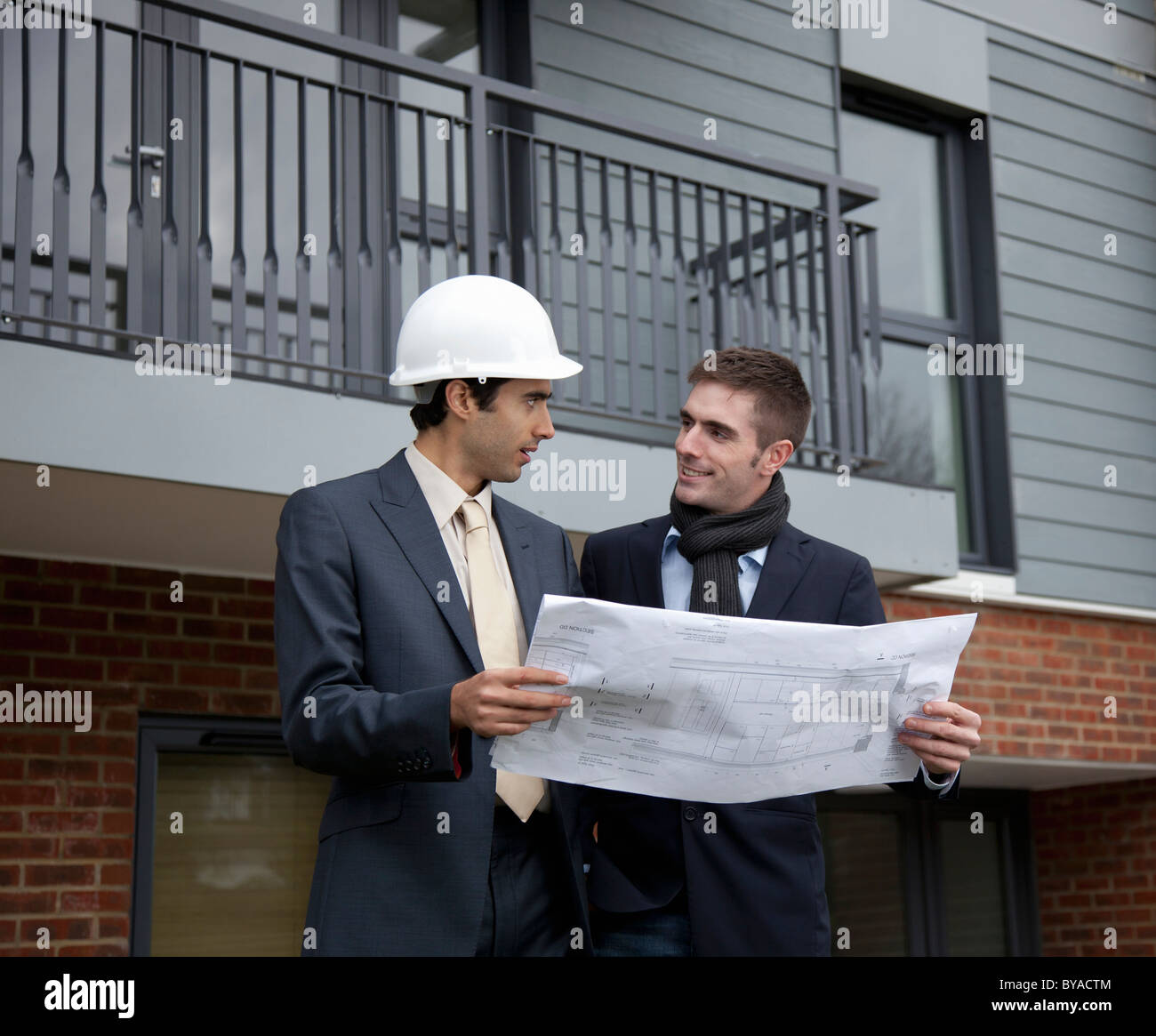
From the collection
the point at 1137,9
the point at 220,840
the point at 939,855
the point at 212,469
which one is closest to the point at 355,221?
the point at 212,469

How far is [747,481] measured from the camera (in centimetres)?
298

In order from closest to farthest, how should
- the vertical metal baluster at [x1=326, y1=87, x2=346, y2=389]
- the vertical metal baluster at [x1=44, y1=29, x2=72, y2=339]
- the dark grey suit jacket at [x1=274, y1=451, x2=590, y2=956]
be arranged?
the dark grey suit jacket at [x1=274, y1=451, x2=590, y2=956] < the vertical metal baluster at [x1=44, y1=29, x2=72, y2=339] < the vertical metal baluster at [x1=326, y1=87, x2=346, y2=389]

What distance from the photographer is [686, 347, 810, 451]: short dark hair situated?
305 centimetres

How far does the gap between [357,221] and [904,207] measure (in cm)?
339

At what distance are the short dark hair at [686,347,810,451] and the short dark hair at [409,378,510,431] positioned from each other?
2.28 feet

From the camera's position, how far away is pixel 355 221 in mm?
6156

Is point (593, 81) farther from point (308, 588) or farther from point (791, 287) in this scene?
point (308, 588)

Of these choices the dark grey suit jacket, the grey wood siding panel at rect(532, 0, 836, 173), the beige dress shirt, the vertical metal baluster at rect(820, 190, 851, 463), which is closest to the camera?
the dark grey suit jacket

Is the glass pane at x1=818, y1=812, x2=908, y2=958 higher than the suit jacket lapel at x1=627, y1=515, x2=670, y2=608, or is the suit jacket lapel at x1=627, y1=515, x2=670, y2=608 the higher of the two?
the suit jacket lapel at x1=627, y1=515, x2=670, y2=608

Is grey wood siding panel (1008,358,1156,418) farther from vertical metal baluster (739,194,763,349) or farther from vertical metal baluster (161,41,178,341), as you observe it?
vertical metal baluster (161,41,178,341)

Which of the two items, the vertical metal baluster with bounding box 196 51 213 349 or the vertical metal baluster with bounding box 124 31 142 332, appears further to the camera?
the vertical metal baluster with bounding box 196 51 213 349

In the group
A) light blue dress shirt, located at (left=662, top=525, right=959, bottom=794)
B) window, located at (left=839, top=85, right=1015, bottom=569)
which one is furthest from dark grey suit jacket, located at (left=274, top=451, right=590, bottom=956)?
window, located at (left=839, top=85, right=1015, bottom=569)

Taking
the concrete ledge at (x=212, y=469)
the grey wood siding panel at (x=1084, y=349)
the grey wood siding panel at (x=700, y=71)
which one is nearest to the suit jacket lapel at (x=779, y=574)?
the concrete ledge at (x=212, y=469)
